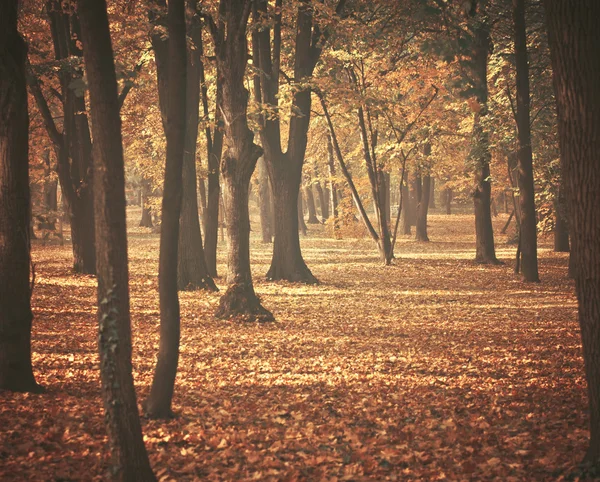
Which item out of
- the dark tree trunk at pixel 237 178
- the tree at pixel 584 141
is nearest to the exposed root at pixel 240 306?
the dark tree trunk at pixel 237 178

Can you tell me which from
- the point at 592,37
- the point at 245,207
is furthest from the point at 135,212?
the point at 592,37

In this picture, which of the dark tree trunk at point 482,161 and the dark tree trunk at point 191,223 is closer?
the dark tree trunk at point 191,223

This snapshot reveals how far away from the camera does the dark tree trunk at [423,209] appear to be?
3644 centimetres

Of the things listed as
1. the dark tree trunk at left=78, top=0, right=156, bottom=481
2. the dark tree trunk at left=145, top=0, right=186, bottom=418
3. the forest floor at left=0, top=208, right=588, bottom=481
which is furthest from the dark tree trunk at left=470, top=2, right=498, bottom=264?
the dark tree trunk at left=78, top=0, right=156, bottom=481

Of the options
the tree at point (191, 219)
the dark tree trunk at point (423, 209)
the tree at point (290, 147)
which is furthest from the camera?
the dark tree trunk at point (423, 209)

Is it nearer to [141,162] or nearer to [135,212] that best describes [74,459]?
[141,162]

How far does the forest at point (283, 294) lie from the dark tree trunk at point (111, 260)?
0.7 inches

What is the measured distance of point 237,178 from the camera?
44.3 ft

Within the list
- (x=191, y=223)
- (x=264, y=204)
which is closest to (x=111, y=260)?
(x=191, y=223)

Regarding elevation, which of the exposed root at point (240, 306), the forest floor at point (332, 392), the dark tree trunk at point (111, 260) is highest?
the dark tree trunk at point (111, 260)

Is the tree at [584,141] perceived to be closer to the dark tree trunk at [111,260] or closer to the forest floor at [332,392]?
the forest floor at [332,392]

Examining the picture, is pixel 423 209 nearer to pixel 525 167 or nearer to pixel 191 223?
pixel 525 167

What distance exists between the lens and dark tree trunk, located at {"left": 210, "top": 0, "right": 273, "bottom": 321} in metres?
13.2

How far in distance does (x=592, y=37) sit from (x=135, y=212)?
2461 inches
